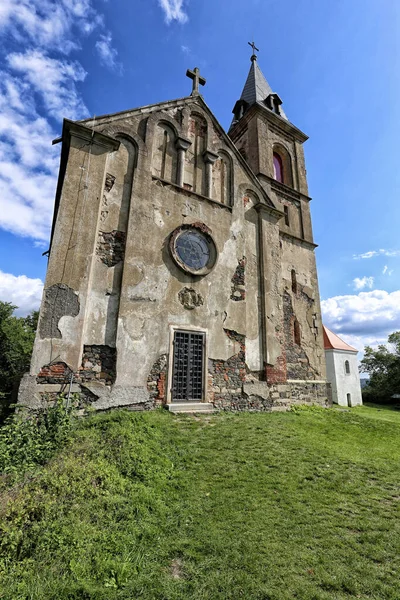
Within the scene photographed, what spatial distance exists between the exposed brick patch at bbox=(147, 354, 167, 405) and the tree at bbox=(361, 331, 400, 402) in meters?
35.4

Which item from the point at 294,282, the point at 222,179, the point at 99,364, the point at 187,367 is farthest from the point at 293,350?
the point at 99,364

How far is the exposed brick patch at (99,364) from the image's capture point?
802 centimetres

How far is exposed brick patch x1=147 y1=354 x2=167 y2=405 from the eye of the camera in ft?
28.6

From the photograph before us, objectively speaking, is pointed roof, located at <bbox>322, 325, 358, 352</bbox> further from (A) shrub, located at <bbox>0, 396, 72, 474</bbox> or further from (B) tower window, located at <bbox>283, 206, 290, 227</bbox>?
(A) shrub, located at <bbox>0, 396, 72, 474</bbox>

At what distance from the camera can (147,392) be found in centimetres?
856

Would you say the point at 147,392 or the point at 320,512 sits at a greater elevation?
the point at 147,392

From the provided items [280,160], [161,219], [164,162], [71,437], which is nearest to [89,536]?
[71,437]

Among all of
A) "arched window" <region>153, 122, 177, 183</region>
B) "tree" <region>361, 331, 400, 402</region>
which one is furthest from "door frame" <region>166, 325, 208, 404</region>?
"tree" <region>361, 331, 400, 402</region>

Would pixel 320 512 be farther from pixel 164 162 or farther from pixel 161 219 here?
pixel 164 162

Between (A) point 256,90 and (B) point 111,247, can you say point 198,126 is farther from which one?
(A) point 256,90

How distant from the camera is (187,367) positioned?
9.56 m

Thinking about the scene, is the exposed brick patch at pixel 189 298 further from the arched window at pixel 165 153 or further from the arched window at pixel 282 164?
the arched window at pixel 282 164

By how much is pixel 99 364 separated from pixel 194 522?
532 cm

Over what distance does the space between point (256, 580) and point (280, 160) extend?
19912mm
